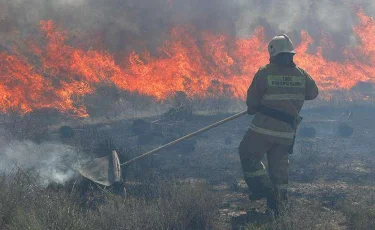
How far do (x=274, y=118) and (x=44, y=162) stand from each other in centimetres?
411

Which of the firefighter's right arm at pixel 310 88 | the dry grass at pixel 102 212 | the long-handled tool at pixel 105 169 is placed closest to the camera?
the dry grass at pixel 102 212

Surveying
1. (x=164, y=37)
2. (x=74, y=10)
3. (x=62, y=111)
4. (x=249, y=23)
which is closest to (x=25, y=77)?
(x=62, y=111)

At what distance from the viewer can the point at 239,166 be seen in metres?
8.15

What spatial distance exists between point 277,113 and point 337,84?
1300cm

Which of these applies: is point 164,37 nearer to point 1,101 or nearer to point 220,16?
point 220,16

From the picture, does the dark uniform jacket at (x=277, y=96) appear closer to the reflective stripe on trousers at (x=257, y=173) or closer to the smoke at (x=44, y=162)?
the reflective stripe on trousers at (x=257, y=173)

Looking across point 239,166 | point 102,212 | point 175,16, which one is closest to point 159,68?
point 175,16

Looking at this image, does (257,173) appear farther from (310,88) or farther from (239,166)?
(239,166)

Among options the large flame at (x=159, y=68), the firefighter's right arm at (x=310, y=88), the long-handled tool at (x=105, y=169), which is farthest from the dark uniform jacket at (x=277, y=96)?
the large flame at (x=159, y=68)

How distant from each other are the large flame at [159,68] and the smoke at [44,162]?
512cm

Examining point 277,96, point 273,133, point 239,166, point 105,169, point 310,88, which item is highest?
point 310,88

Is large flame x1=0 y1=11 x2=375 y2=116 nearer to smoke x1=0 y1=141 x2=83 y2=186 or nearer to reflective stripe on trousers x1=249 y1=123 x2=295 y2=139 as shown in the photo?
smoke x1=0 y1=141 x2=83 y2=186

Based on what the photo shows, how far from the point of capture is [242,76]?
53.3 ft

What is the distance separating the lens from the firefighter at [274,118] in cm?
496
